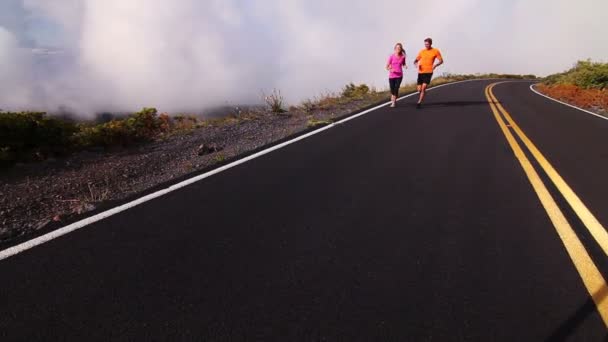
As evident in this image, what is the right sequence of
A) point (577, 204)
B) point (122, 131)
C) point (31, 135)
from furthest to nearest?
1. point (122, 131)
2. point (31, 135)
3. point (577, 204)

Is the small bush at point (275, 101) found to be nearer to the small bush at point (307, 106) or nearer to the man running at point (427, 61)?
the small bush at point (307, 106)

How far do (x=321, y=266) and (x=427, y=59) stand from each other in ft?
33.5

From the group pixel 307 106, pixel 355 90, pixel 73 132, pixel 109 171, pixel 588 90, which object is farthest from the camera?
pixel 588 90

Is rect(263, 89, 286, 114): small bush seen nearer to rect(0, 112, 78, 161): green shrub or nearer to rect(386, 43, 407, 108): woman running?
rect(386, 43, 407, 108): woman running

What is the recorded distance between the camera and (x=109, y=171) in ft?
19.2

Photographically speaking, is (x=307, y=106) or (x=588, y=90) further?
(x=588, y=90)

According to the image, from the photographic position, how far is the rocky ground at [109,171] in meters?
3.86

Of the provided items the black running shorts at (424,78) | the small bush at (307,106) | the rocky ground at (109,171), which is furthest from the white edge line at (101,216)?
the black running shorts at (424,78)

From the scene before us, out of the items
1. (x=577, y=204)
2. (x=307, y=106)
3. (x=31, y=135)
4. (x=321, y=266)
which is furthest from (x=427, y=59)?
(x=31, y=135)

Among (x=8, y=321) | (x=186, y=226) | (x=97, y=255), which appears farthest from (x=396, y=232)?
(x=8, y=321)

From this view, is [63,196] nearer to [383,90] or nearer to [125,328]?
[125,328]

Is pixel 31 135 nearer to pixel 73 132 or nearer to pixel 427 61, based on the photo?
pixel 73 132

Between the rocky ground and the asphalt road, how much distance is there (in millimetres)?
807

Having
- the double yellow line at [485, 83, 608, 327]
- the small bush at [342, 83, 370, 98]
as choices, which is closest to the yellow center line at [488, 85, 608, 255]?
the double yellow line at [485, 83, 608, 327]
